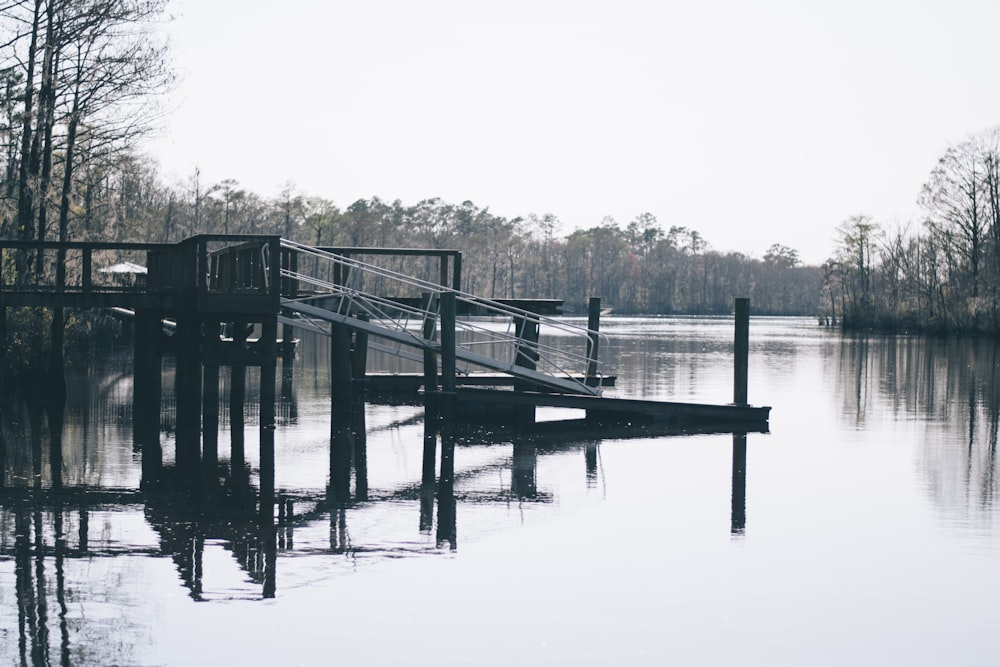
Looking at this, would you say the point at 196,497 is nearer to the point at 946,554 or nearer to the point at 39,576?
the point at 39,576

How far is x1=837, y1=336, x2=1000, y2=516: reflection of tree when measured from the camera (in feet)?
55.2

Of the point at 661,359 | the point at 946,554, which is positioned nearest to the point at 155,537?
the point at 946,554

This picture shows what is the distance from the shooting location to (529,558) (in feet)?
39.2

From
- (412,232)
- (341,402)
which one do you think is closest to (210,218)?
(412,232)

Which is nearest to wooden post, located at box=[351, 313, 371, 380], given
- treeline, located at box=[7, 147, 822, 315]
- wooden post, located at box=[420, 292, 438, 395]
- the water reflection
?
wooden post, located at box=[420, 292, 438, 395]

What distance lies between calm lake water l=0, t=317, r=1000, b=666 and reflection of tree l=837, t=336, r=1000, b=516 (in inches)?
6.1

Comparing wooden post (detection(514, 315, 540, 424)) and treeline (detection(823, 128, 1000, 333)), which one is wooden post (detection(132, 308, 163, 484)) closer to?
wooden post (detection(514, 315, 540, 424))

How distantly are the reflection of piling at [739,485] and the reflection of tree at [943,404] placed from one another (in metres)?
A: 2.42

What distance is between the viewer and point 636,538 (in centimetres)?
1299

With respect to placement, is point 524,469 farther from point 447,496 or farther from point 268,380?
point 268,380

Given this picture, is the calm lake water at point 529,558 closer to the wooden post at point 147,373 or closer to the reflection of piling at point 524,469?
the reflection of piling at point 524,469

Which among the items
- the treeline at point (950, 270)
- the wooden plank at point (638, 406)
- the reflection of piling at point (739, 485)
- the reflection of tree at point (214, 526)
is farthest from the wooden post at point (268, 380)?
the treeline at point (950, 270)

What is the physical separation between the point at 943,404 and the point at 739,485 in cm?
1317

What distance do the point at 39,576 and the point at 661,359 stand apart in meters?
36.4
